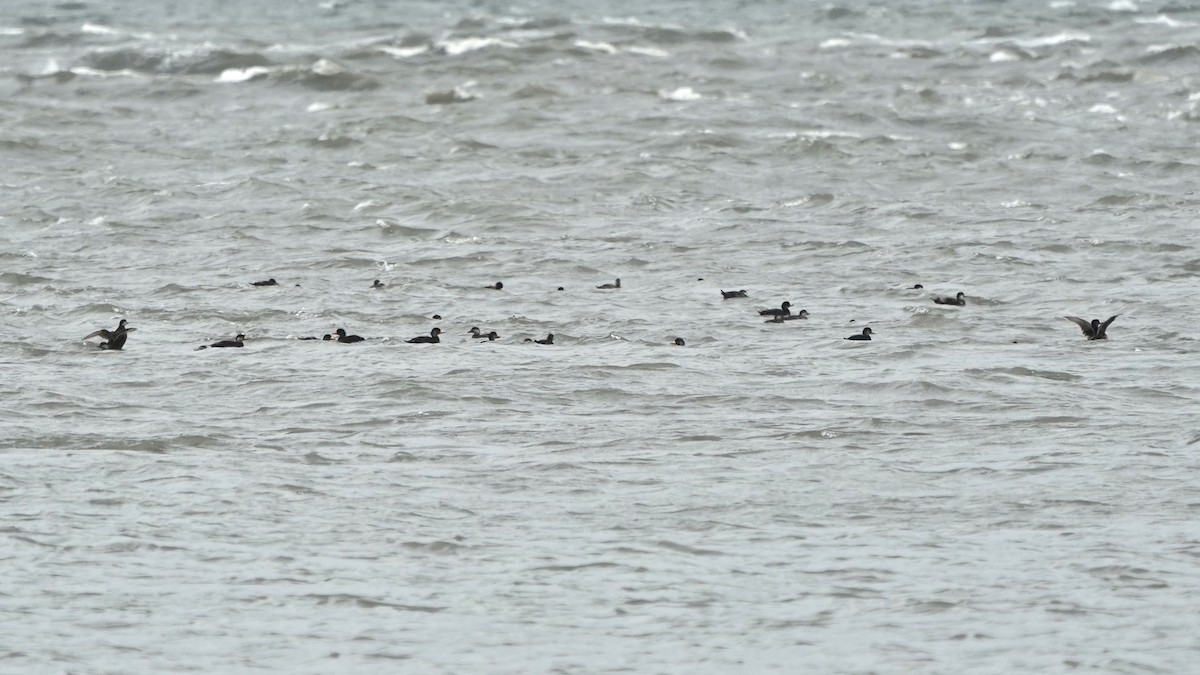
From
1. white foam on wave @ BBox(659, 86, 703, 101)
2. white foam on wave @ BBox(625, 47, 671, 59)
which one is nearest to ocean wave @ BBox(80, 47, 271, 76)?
white foam on wave @ BBox(625, 47, 671, 59)

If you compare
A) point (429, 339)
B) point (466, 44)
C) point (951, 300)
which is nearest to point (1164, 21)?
point (466, 44)

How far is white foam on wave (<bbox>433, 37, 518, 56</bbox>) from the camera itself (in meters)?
46.1

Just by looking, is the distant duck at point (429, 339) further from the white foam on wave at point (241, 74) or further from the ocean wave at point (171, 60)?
the ocean wave at point (171, 60)

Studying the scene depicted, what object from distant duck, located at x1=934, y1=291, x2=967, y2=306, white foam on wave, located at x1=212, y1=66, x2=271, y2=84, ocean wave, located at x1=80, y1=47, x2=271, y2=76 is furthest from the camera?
ocean wave, located at x1=80, y1=47, x2=271, y2=76

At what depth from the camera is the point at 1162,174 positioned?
3077 cm

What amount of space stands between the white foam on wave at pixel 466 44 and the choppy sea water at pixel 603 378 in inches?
163

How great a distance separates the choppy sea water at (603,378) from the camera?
10.9m

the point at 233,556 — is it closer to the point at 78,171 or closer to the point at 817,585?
the point at 817,585

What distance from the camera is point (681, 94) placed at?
4072 centimetres

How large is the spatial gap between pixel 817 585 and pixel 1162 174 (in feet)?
69.2

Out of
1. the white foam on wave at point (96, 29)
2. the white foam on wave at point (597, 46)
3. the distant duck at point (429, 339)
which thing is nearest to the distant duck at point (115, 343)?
the distant duck at point (429, 339)

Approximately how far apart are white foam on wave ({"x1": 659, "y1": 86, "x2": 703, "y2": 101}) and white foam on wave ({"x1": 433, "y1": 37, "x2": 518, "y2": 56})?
6232 millimetres

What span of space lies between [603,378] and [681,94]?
2381 cm

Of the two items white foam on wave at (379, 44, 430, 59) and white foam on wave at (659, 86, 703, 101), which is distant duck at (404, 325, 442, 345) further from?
white foam on wave at (379, 44, 430, 59)
